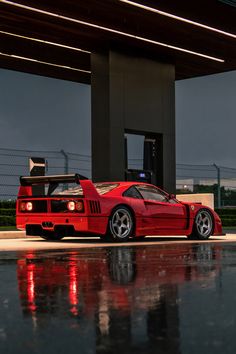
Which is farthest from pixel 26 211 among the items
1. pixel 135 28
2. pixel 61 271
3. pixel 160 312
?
pixel 160 312

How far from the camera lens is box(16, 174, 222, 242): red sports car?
13438mm

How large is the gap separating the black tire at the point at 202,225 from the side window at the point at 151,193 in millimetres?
989

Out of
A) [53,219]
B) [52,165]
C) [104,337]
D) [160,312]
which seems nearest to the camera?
[104,337]

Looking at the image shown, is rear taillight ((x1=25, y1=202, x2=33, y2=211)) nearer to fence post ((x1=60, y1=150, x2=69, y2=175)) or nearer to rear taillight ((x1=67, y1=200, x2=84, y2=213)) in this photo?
rear taillight ((x1=67, y1=200, x2=84, y2=213))

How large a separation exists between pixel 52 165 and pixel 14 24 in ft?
24.2

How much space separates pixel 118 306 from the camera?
16.4 ft

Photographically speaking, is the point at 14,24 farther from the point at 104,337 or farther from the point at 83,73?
the point at 104,337

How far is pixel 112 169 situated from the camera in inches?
902

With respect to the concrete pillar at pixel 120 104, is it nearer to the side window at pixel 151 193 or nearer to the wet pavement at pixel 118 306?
the side window at pixel 151 193

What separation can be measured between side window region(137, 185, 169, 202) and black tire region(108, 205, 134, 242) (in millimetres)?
892

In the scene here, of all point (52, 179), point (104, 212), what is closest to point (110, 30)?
point (52, 179)

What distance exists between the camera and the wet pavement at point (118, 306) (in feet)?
12.1

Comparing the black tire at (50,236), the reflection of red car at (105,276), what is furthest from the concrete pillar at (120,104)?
the reflection of red car at (105,276)

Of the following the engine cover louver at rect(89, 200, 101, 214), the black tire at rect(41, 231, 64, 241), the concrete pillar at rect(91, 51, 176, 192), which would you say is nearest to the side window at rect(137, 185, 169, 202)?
the engine cover louver at rect(89, 200, 101, 214)
